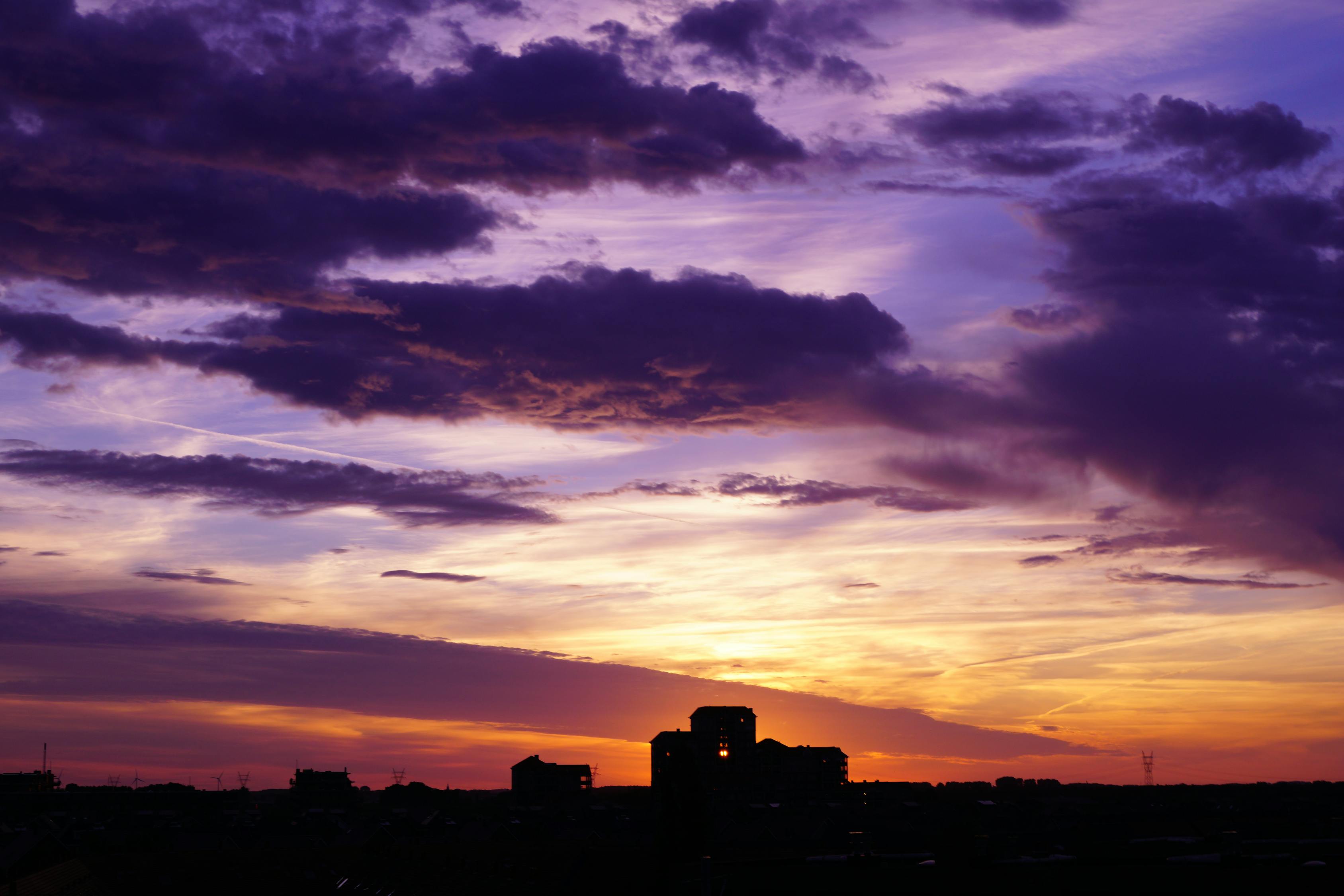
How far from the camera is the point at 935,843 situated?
490 ft

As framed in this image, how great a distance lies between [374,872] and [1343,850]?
123 metres

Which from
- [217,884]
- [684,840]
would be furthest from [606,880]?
[217,884]

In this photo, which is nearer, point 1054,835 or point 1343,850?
point 1343,850

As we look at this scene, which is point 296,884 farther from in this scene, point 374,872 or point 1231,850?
point 1231,850

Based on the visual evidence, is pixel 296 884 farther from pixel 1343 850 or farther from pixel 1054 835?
pixel 1343 850

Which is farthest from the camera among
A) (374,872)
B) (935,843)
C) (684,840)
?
(374,872)

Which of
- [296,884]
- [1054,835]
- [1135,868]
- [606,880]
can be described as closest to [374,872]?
[296,884]

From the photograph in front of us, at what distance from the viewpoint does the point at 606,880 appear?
142625mm

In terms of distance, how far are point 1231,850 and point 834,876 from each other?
117ft

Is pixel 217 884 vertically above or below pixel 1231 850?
below

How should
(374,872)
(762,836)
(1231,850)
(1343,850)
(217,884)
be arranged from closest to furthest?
(1231,850)
(1343,850)
(217,884)
(374,872)
(762,836)

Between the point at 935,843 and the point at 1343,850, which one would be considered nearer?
the point at 1343,850

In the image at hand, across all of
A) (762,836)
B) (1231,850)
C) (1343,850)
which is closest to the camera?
(1231,850)

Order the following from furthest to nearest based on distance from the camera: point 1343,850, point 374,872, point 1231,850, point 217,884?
point 374,872 < point 217,884 < point 1343,850 < point 1231,850
